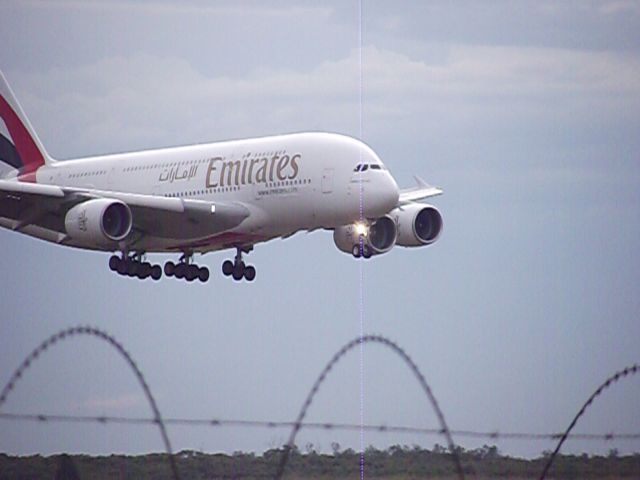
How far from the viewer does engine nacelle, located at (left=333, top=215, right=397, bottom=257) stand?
2446 inches

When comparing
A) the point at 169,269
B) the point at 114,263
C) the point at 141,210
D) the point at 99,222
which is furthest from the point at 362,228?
the point at 114,263

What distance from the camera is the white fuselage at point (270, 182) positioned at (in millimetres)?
59875

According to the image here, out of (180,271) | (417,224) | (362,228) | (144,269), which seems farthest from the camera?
(180,271)

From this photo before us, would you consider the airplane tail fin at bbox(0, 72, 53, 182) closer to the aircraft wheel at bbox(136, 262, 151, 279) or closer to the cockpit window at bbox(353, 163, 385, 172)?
the aircraft wheel at bbox(136, 262, 151, 279)

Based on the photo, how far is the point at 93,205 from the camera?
6166cm

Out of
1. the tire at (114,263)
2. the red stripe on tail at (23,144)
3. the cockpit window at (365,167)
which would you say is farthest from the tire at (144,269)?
the cockpit window at (365,167)

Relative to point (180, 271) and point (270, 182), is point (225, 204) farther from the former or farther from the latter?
point (180, 271)

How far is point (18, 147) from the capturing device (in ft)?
244

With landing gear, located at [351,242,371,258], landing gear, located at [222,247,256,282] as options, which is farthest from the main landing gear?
landing gear, located at [351,242,371,258]

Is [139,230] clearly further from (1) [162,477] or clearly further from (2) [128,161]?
(1) [162,477]

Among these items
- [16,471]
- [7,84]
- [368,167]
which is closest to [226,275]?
[368,167]

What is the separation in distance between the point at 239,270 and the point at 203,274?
5.81 feet

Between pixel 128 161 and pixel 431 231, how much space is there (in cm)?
1112

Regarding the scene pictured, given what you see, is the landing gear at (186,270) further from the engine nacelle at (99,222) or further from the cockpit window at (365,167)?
the cockpit window at (365,167)
